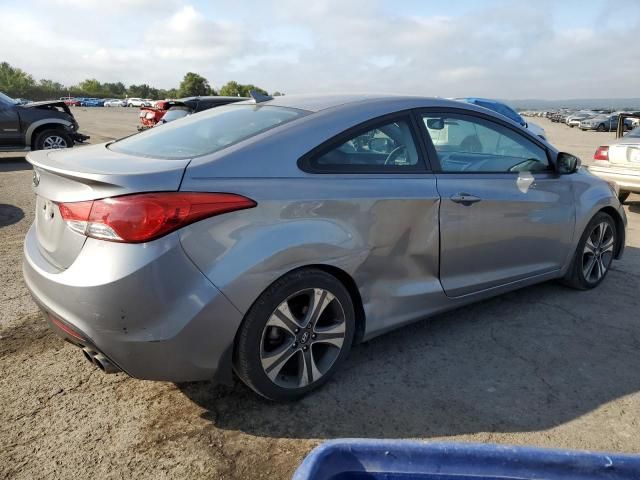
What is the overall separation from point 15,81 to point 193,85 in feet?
147

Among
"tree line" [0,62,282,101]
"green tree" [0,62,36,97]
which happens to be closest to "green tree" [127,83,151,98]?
"tree line" [0,62,282,101]

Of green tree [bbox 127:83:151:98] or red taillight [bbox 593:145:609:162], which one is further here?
green tree [bbox 127:83:151:98]

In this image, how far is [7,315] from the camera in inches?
148

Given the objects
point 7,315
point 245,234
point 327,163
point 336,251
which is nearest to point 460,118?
point 327,163

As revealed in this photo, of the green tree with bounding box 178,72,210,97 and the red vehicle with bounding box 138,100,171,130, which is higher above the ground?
the green tree with bounding box 178,72,210,97

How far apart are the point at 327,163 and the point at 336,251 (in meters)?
0.47

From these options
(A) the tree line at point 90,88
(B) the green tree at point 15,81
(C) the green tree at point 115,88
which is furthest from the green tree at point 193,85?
(C) the green tree at point 115,88

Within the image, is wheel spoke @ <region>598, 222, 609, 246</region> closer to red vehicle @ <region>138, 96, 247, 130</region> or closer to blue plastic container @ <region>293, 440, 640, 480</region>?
blue plastic container @ <region>293, 440, 640, 480</region>

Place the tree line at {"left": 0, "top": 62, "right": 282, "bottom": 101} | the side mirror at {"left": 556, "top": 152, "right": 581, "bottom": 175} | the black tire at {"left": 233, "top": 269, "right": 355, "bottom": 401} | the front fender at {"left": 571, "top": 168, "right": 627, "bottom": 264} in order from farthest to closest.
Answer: the tree line at {"left": 0, "top": 62, "right": 282, "bottom": 101}
the front fender at {"left": 571, "top": 168, "right": 627, "bottom": 264}
the side mirror at {"left": 556, "top": 152, "right": 581, "bottom": 175}
the black tire at {"left": 233, "top": 269, "right": 355, "bottom": 401}

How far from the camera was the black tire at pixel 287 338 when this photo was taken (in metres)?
2.54

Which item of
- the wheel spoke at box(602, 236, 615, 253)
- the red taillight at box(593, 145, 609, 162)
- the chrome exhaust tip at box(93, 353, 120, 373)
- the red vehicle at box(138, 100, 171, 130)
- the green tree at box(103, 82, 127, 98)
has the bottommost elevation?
the chrome exhaust tip at box(93, 353, 120, 373)

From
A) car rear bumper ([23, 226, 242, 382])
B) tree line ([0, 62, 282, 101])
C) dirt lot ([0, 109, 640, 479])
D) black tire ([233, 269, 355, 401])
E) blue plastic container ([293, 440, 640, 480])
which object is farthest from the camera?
tree line ([0, 62, 282, 101])

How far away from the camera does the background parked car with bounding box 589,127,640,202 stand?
750cm

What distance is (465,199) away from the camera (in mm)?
3340
